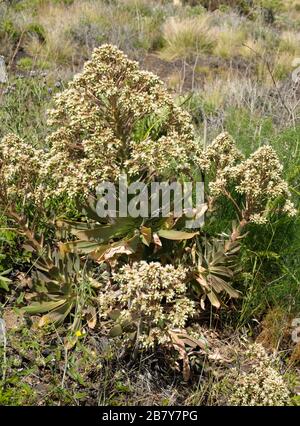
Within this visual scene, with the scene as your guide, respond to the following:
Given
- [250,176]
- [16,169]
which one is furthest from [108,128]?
[250,176]

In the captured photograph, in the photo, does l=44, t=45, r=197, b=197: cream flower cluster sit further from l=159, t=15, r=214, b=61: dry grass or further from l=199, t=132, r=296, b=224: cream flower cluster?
l=159, t=15, r=214, b=61: dry grass

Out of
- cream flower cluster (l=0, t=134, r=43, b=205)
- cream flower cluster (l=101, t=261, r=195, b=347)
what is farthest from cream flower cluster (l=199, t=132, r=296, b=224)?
cream flower cluster (l=0, t=134, r=43, b=205)

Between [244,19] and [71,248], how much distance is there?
36.1ft

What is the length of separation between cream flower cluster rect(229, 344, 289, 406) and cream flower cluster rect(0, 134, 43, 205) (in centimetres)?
132

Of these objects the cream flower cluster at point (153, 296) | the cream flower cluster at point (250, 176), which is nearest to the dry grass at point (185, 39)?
the cream flower cluster at point (250, 176)

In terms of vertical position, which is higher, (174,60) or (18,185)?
(18,185)

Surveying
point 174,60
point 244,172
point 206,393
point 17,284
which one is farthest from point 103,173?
point 174,60

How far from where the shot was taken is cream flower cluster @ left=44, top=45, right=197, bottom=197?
2.47m

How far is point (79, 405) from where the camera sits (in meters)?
2.32

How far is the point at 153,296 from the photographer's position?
2.22 meters

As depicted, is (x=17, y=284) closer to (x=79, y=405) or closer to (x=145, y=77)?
(x=79, y=405)

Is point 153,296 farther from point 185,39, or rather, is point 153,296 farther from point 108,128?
point 185,39

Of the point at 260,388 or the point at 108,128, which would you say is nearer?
the point at 260,388

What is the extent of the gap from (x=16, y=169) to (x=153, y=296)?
0.91 m
